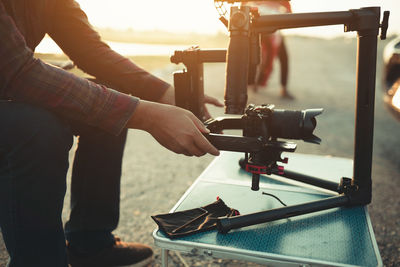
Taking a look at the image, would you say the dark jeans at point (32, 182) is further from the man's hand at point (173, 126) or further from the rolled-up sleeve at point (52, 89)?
the man's hand at point (173, 126)

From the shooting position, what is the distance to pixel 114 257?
165 centimetres

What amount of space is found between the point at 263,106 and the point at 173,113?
378 mm

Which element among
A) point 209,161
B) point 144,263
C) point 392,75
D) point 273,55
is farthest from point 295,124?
point 273,55

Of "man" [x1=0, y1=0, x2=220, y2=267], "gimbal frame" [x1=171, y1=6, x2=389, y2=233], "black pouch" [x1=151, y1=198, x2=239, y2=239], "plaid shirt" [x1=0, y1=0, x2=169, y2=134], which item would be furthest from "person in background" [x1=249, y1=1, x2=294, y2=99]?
"man" [x1=0, y1=0, x2=220, y2=267]

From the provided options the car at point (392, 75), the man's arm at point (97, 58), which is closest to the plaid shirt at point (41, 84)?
the man's arm at point (97, 58)

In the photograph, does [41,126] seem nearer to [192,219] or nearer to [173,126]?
[173,126]

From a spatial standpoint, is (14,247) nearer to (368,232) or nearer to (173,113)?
(173,113)

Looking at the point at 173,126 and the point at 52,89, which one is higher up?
the point at 52,89

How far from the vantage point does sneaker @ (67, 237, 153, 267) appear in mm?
1618

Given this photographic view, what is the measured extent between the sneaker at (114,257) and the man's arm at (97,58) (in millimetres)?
729

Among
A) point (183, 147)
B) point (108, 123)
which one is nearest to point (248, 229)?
point (183, 147)

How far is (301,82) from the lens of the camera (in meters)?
8.39

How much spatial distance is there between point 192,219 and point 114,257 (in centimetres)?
52

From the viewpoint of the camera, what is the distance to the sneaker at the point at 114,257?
1.62 meters
